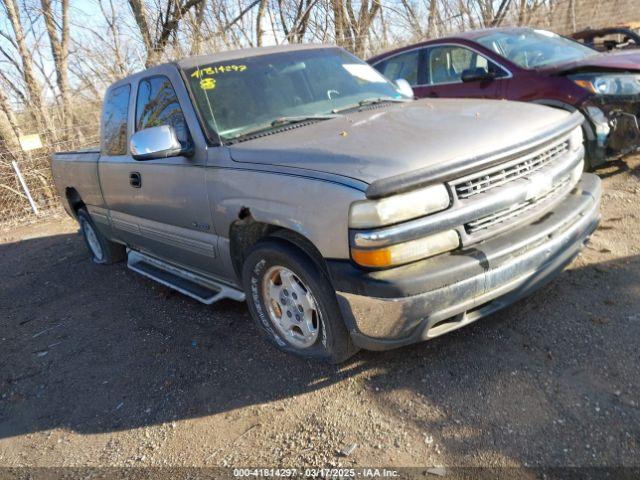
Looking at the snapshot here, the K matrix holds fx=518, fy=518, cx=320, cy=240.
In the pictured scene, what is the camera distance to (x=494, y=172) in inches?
105

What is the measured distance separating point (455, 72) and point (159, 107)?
403 centimetres

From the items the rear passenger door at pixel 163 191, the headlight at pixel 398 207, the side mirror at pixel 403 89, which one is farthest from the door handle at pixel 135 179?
the headlight at pixel 398 207

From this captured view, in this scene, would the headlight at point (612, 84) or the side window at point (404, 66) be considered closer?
the headlight at point (612, 84)

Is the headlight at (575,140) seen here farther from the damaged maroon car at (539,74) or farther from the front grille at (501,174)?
the damaged maroon car at (539,74)

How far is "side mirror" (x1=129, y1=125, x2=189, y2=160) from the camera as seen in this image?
10.9 feet

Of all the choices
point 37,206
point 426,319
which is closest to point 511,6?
point 37,206

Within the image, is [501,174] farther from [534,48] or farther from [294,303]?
[534,48]

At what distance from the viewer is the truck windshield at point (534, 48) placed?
5941 mm

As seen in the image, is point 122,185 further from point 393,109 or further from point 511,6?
point 511,6

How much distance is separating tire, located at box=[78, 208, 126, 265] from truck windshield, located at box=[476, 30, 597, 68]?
492 cm

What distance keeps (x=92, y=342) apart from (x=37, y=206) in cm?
708

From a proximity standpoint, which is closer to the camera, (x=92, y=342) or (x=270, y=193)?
(x=270, y=193)

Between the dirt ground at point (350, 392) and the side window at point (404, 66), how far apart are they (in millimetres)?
3545

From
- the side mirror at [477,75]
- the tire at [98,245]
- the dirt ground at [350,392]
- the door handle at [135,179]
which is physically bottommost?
the dirt ground at [350,392]
